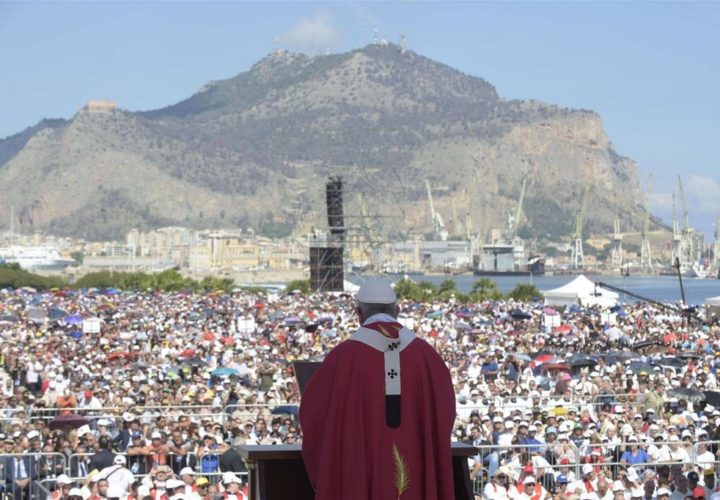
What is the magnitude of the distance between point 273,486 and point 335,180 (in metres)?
68.7

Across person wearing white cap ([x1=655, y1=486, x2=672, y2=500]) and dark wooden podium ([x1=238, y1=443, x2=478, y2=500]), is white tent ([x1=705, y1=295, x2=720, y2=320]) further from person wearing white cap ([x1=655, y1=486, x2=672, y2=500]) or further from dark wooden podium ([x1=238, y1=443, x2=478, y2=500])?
dark wooden podium ([x1=238, y1=443, x2=478, y2=500])

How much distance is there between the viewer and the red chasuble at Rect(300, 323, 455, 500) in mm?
6133

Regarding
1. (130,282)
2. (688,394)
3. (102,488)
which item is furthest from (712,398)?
(130,282)

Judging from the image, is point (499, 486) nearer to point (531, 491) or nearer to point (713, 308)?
point (531, 491)

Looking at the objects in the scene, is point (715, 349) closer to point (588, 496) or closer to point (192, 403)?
point (192, 403)

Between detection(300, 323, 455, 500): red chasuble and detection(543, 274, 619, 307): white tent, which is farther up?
detection(300, 323, 455, 500): red chasuble

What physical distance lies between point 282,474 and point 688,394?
13711 mm

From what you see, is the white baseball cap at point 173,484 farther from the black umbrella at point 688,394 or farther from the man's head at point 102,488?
the black umbrella at point 688,394

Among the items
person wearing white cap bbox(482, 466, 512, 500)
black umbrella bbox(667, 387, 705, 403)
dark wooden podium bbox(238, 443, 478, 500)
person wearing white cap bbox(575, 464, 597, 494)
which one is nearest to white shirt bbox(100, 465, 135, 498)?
person wearing white cap bbox(482, 466, 512, 500)

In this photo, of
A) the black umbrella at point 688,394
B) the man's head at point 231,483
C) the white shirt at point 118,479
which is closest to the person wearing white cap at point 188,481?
the man's head at point 231,483

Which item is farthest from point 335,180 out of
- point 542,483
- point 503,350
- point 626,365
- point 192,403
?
point 542,483

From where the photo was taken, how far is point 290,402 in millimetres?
18984

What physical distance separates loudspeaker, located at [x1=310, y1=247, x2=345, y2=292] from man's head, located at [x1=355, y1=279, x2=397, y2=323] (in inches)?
2607

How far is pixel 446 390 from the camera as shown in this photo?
6.32m
